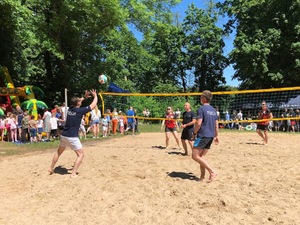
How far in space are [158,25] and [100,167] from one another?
57.6 feet

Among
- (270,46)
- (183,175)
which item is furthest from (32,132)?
(270,46)

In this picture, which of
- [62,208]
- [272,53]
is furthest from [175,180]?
[272,53]

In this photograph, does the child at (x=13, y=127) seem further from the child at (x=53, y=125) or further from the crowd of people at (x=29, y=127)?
the child at (x=53, y=125)

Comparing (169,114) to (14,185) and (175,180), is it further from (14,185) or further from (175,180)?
(14,185)

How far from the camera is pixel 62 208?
5.14 m

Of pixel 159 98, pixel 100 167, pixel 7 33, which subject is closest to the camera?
pixel 100 167

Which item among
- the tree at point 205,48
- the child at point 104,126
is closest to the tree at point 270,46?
the tree at point 205,48

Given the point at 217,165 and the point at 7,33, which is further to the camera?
the point at 7,33

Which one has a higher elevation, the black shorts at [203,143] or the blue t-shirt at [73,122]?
the blue t-shirt at [73,122]

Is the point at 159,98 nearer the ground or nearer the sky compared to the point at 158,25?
nearer the ground

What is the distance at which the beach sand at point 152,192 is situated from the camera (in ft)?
15.4

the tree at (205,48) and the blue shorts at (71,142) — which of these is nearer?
the blue shorts at (71,142)

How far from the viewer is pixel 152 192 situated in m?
5.66

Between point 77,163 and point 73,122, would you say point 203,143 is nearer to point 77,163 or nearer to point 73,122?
point 77,163
